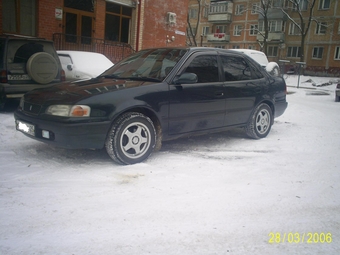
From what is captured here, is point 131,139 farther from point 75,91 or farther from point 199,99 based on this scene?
point 199,99

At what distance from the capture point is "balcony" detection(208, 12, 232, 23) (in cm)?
4875

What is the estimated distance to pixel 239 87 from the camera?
17.7ft

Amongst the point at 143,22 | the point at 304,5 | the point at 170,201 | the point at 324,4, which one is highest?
the point at 304,5

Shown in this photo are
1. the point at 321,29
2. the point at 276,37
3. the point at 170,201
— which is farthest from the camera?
the point at 276,37

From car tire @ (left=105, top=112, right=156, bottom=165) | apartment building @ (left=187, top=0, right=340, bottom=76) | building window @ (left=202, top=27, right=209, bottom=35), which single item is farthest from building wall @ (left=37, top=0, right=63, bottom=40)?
building window @ (left=202, top=27, right=209, bottom=35)

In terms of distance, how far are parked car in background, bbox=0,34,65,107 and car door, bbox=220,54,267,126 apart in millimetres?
3880

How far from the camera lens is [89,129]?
12.3 ft

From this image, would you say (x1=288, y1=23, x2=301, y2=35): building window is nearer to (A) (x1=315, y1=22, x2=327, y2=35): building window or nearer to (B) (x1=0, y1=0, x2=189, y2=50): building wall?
(A) (x1=315, y1=22, x2=327, y2=35): building window

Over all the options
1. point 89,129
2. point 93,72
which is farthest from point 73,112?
point 93,72

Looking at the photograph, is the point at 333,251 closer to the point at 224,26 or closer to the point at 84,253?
the point at 84,253
